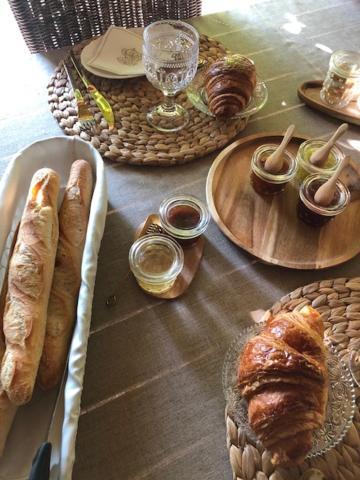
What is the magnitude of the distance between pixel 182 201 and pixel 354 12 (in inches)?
42.4

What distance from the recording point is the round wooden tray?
0.79 metres

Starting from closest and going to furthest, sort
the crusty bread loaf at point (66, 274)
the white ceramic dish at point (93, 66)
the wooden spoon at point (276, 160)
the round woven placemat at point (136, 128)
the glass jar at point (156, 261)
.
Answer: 1. the crusty bread loaf at point (66, 274)
2. the glass jar at point (156, 261)
3. the wooden spoon at point (276, 160)
4. the round woven placemat at point (136, 128)
5. the white ceramic dish at point (93, 66)

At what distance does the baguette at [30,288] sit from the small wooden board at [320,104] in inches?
27.7

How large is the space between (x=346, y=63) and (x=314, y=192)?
0.43m

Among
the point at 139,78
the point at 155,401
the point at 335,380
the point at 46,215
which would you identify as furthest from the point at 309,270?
the point at 139,78

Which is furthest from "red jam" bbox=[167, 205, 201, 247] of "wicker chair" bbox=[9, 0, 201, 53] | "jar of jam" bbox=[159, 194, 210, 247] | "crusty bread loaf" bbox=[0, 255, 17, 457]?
"wicker chair" bbox=[9, 0, 201, 53]

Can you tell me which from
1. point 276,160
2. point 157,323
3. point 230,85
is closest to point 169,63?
point 230,85

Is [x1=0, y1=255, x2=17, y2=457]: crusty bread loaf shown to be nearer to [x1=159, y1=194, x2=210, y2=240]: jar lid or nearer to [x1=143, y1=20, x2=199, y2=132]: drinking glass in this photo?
[x1=159, y1=194, x2=210, y2=240]: jar lid

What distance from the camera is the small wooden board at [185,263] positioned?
0.73m

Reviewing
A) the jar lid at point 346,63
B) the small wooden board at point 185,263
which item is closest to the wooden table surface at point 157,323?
the small wooden board at point 185,263

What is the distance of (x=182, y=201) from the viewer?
790 mm

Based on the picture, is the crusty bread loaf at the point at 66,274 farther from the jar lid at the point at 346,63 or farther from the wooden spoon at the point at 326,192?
the jar lid at the point at 346,63

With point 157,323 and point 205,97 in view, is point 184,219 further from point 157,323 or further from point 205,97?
point 205,97

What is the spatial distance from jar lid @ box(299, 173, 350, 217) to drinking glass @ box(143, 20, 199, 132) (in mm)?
347
